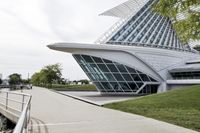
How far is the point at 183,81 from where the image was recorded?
45719 mm

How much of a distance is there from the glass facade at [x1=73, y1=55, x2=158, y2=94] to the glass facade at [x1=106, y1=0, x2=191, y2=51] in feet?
16.5

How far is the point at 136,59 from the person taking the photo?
42.9 m

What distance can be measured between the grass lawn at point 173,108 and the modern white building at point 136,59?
70.3 ft

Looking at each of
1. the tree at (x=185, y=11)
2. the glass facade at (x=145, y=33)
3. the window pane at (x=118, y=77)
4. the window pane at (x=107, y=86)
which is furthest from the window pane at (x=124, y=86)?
the tree at (x=185, y=11)

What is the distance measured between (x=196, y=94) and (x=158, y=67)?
26104 mm

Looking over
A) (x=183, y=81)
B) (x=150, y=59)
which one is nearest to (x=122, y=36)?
(x=150, y=59)

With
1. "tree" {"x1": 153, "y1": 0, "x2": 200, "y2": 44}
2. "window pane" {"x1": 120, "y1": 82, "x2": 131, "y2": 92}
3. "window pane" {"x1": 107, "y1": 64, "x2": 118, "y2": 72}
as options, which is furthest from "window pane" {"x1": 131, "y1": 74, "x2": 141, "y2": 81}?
"tree" {"x1": 153, "y1": 0, "x2": 200, "y2": 44}

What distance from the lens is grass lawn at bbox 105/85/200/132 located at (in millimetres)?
10859

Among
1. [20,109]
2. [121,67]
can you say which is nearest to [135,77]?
[121,67]

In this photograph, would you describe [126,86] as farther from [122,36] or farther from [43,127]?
[43,127]

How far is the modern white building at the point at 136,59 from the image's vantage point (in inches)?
1619

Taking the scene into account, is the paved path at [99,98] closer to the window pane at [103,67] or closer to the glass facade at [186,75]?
the window pane at [103,67]

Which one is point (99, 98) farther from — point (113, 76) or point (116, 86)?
point (116, 86)

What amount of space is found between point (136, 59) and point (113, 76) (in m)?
4.62
